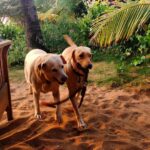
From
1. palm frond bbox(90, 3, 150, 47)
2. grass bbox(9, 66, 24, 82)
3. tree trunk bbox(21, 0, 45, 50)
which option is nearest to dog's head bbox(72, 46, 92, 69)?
palm frond bbox(90, 3, 150, 47)

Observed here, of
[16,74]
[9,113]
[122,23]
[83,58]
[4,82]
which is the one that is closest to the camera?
[83,58]

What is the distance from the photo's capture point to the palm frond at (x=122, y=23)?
6375 mm

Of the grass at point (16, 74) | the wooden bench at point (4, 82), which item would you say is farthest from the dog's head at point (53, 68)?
the grass at point (16, 74)

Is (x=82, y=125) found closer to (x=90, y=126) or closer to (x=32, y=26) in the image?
(x=90, y=126)

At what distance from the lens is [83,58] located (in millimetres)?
4770

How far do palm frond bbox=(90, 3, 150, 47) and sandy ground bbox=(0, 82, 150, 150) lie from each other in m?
1.13

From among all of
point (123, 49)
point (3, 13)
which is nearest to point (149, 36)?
point (123, 49)

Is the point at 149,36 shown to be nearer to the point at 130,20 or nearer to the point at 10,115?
the point at 130,20

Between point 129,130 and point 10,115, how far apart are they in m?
1.80

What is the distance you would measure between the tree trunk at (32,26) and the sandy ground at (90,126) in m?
3.97

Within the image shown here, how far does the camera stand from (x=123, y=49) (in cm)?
978

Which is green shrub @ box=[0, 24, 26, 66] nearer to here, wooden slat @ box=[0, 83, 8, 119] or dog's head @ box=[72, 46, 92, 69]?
wooden slat @ box=[0, 83, 8, 119]

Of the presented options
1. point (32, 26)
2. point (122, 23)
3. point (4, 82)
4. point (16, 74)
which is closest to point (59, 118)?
point (4, 82)

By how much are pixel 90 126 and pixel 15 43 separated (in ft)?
23.3
